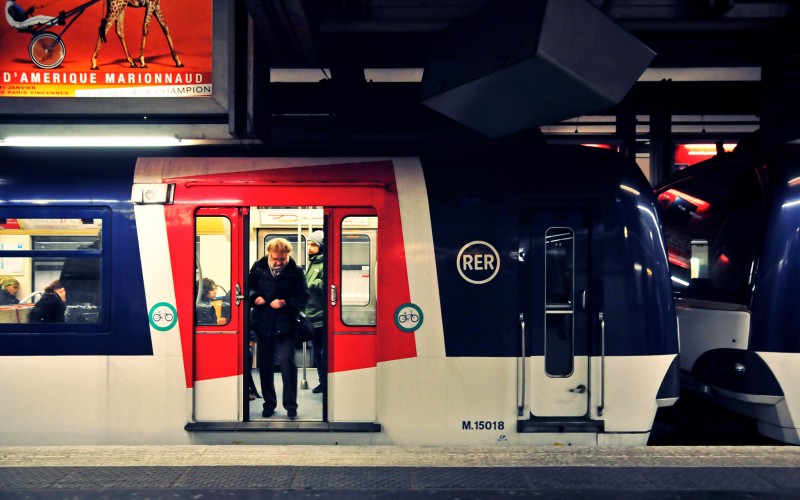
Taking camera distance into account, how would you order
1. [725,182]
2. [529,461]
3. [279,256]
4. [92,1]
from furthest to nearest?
[725,182]
[279,256]
[92,1]
[529,461]

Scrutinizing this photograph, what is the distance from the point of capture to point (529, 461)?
5.04 m

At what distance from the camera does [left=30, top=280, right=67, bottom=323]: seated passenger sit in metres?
5.51

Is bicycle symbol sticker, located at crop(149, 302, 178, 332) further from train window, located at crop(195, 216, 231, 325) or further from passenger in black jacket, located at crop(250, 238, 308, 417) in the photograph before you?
passenger in black jacket, located at crop(250, 238, 308, 417)

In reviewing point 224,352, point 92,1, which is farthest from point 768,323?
point 92,1

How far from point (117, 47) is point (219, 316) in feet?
7.87

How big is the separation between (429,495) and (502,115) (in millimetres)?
2887

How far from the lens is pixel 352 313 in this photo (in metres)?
5.65

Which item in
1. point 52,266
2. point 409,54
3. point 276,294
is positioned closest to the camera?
point 52,266

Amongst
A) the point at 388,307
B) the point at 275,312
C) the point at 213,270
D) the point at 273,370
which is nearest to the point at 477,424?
the point at 388,307

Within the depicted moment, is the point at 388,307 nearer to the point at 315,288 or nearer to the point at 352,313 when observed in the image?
the point at 352,313

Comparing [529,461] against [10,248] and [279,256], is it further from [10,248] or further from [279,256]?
[10,248]

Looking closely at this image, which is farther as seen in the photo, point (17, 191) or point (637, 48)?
point (17, 191)

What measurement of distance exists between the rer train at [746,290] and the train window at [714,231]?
0.01 metres

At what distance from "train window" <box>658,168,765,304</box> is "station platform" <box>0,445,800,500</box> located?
1605 mm
